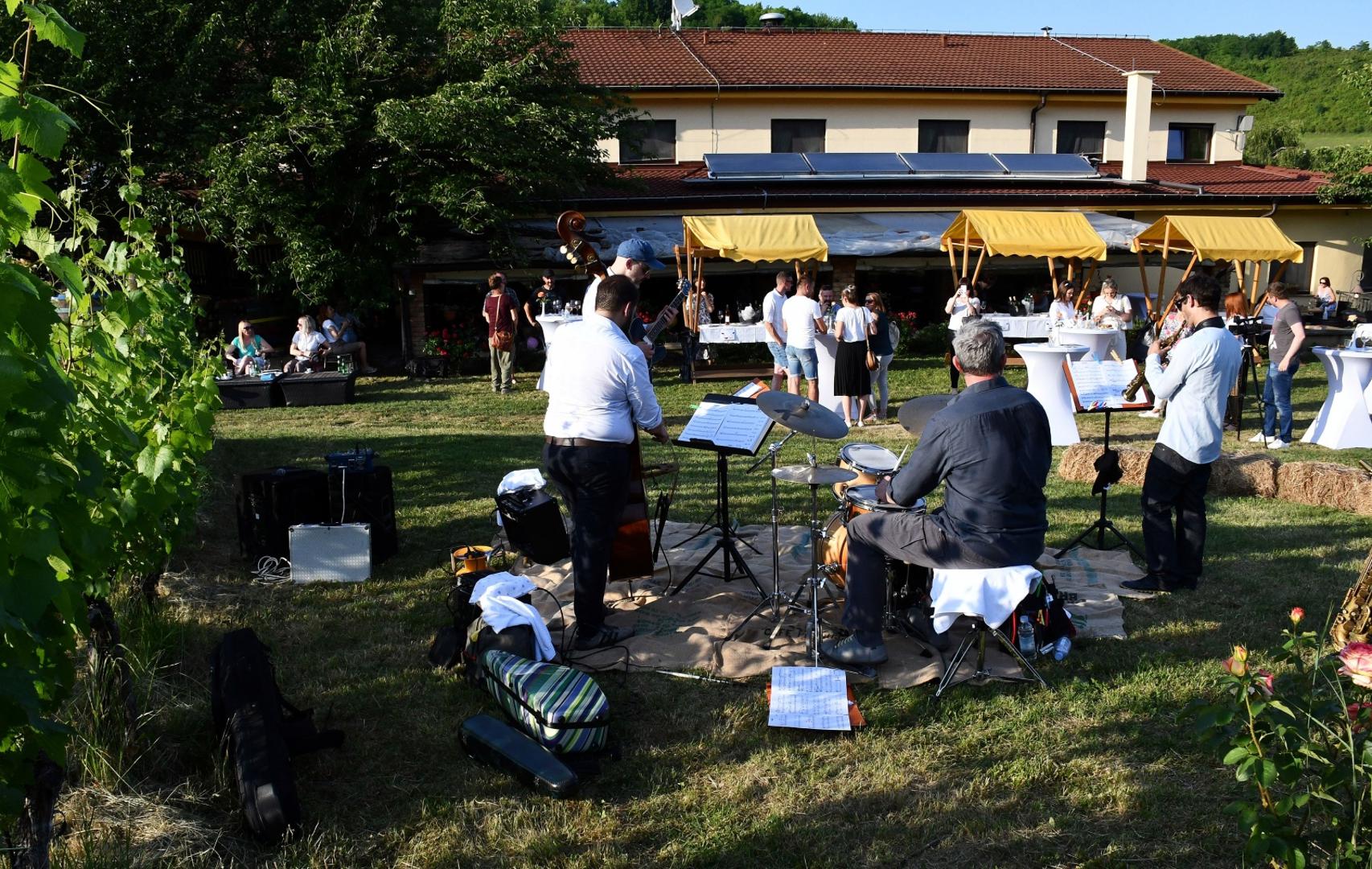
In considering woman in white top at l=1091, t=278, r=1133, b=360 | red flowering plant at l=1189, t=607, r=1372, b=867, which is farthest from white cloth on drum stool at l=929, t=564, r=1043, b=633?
woman in white top at l=1091, t=278, r=1133, b=360

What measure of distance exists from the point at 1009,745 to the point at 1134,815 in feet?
1.99

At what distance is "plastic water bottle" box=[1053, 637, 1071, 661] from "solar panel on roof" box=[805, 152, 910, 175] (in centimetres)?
1744

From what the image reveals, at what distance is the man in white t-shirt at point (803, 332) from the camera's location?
38.5 feet

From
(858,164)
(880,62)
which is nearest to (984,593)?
(858,164)

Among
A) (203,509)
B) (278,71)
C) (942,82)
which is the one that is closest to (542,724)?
(203,509)

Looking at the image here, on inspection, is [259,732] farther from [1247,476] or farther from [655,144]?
[655,144]

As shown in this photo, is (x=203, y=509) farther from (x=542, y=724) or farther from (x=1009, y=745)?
(x=1009, y=745)

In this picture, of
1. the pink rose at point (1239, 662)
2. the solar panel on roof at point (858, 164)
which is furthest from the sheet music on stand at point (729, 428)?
the solar panel on roof at point (858, 164)

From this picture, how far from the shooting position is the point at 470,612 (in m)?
5.30

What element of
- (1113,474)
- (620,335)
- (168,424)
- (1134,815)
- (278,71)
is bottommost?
(1134,815)

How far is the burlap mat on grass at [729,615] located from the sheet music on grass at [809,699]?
23 centimetres

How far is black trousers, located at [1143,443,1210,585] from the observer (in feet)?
19.8

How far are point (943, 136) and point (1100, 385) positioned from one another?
19.8 m

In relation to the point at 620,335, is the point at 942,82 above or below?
above
